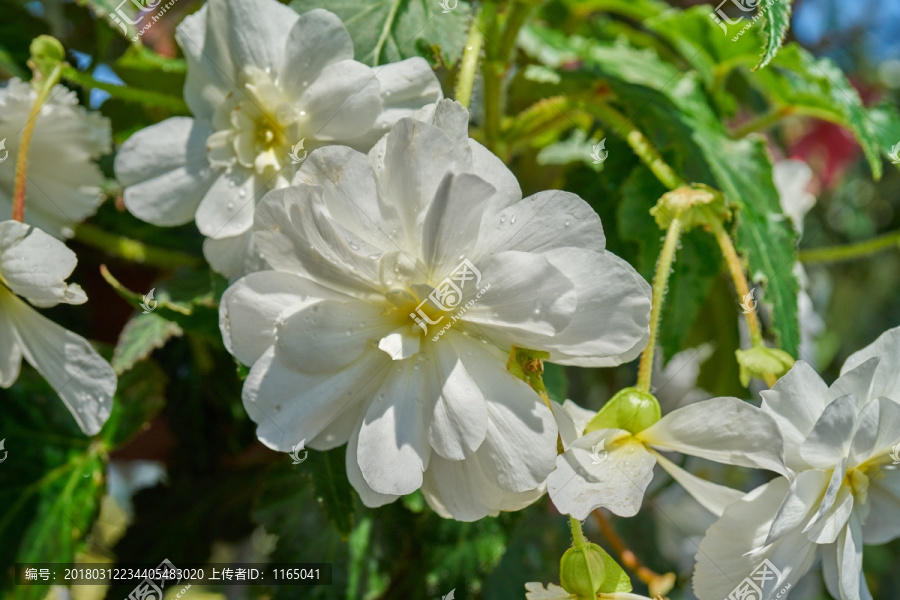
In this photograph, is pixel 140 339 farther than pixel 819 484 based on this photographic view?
Yes

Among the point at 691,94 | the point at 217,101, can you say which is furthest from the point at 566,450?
the point at 691,94

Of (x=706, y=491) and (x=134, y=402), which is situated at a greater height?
(x=706, y=491)

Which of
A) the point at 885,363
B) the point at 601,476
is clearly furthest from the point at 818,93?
the point at 601,476

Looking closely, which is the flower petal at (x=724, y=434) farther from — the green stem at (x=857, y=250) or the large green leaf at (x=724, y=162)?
the green stem at (x=857, y=250)

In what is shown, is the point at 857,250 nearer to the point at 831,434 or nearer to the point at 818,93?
the point at 818,93

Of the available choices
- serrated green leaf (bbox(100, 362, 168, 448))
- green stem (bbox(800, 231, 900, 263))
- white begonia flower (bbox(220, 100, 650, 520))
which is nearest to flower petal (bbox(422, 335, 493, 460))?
white begonia flower (bbox(220, 100, 650, 520))

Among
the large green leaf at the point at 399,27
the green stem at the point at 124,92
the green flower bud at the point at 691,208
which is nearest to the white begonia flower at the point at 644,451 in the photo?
the green flower bud at the point at 691,208

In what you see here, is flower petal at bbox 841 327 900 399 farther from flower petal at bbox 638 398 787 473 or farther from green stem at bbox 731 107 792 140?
green stem at bbox 731 107 792 140
